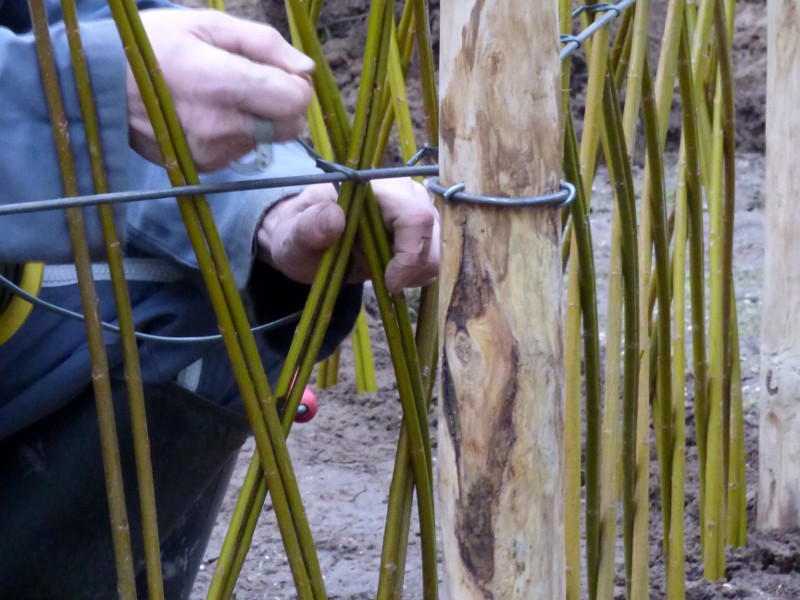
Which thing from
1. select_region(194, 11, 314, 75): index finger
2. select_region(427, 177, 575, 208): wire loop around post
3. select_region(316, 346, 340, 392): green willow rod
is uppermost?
select_region(194, 11, 314, 75): index finger

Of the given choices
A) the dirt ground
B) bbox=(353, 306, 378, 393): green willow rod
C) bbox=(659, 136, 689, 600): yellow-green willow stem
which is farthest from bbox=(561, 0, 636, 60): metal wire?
bbox=(353, 306, 378, 393): green willow rod

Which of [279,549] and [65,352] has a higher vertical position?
[65,352]

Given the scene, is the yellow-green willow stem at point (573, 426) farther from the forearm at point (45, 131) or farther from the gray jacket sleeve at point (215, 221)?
the forearm at point (45, 131)

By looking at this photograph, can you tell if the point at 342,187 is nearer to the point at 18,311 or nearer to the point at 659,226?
the point at 18,311

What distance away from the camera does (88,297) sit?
57cm

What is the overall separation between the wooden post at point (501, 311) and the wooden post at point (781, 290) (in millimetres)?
889

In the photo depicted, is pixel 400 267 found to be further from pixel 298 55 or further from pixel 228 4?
pixel 228 4

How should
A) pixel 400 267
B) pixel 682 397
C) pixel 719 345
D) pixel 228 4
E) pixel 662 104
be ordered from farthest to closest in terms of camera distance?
pixel 228 4 → pixel 719 345 → pixel 682 397 → pixel 662 104 → pixel 400 267

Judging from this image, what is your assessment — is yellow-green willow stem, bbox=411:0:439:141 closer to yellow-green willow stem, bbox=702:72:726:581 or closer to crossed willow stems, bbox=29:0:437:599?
crossed willow stems, bbox=29:0:437:599

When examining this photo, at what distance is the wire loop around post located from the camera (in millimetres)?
526

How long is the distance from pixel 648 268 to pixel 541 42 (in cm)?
60

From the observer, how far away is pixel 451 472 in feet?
1.89

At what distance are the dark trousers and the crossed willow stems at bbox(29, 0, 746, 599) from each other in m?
0.12

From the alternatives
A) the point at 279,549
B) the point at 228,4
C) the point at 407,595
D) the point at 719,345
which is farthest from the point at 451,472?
the point at 228,4
